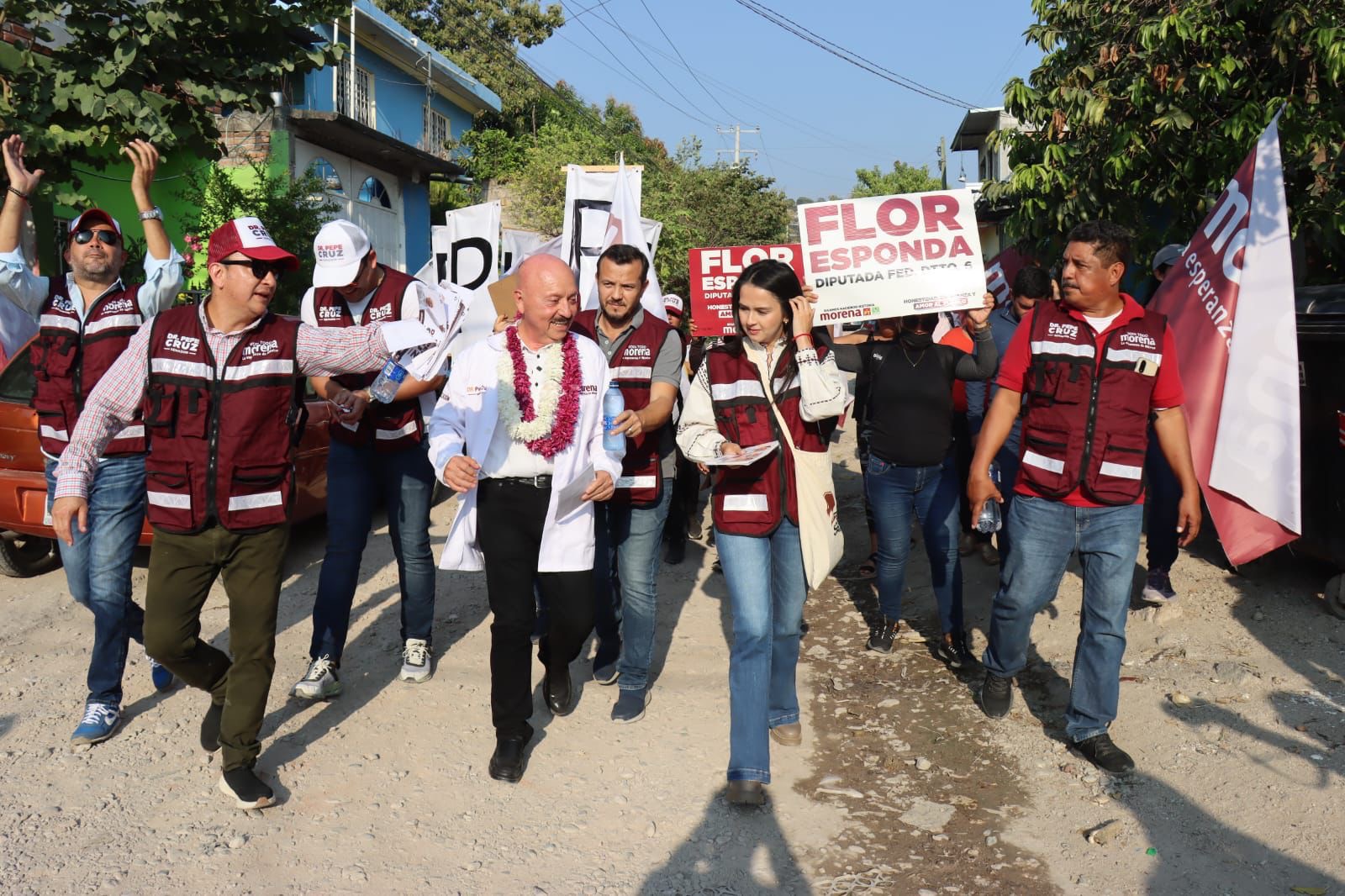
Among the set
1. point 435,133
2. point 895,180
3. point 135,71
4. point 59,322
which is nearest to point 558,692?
point 59,322

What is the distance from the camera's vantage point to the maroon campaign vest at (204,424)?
12.6 ft

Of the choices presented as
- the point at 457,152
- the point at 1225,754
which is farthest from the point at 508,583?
the point at 457,152

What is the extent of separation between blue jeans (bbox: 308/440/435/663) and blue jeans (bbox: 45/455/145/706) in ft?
Result: 2.82

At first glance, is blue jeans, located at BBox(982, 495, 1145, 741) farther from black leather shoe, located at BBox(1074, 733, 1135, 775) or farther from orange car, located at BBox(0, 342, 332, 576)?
orange car, located at BBox(0, 342, 332, 576)

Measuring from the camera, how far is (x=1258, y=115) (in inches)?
294

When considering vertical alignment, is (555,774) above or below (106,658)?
below

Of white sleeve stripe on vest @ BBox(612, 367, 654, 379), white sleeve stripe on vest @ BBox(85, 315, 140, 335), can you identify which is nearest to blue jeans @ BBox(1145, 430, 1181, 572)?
white sleeve stripe on vest @ BBox(612, 367, 654, 379)

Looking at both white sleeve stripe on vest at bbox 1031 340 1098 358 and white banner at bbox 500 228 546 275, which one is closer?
white sleeve stripe on vest at bbox 1031 340 1098 358

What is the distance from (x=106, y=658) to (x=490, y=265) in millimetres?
5900

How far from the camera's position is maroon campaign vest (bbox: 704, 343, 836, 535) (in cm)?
419

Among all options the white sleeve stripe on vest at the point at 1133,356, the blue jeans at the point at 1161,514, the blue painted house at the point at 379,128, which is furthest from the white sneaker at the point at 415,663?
the blue painted house at the point at 379,128

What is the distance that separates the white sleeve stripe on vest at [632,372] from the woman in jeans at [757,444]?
2.43 ft

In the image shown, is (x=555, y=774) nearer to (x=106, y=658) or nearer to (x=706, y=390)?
(x=706, y=390)

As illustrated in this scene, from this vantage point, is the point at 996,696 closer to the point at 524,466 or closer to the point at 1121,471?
the point at 1121,471
